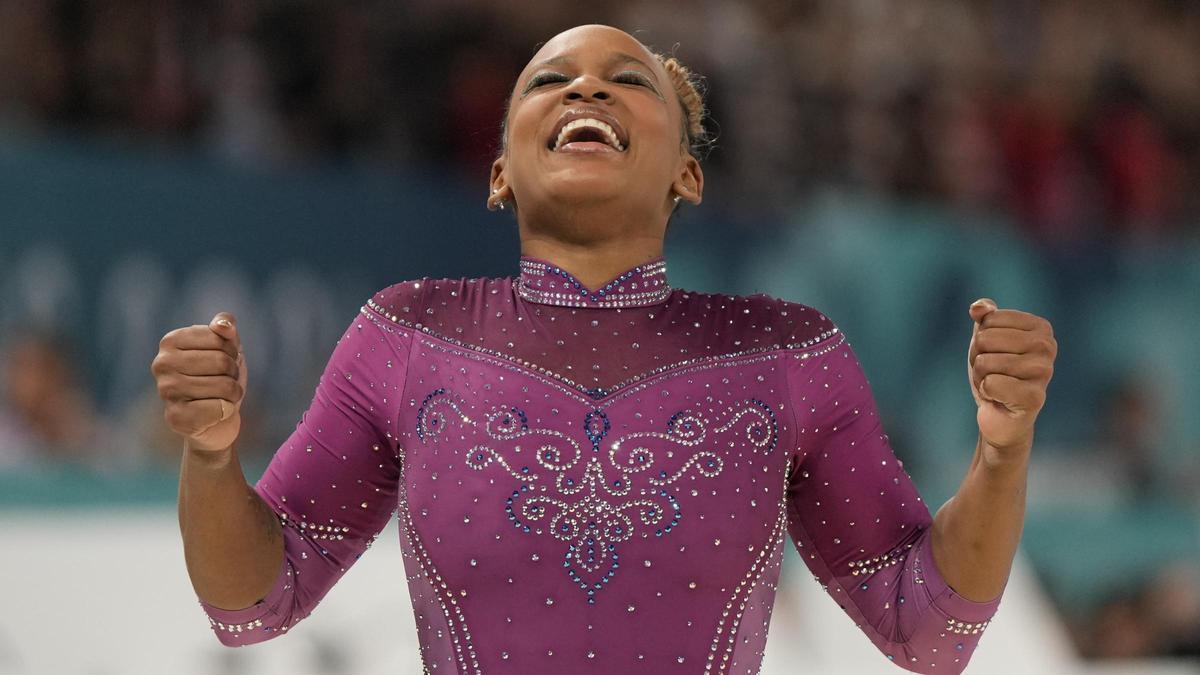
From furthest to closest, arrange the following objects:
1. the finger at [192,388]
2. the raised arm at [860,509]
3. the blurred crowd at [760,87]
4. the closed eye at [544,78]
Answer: the blurred crowd at [760,87], the closed eye at [544,78], the raised arm at [860,509], the finger at [192,388]

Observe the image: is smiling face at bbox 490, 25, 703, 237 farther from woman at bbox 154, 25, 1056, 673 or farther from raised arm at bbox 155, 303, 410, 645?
raised arm at bbox 155, 303, 410, 645

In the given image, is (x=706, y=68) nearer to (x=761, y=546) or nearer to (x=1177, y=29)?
(x=1177, y=29)

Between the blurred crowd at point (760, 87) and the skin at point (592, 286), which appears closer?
the skin at point (592, 286)

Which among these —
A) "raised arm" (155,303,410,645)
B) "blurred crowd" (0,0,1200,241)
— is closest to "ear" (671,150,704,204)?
"raised arm" (155,303,410,645)

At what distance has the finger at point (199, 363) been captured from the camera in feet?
4.65

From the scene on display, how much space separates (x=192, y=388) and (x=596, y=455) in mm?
393

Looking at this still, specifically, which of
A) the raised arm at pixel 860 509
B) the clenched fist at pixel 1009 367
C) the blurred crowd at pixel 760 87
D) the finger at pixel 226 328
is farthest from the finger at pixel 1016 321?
the blurred crowd at pixel 760 87

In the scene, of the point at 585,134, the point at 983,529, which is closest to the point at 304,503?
the point at 585,134

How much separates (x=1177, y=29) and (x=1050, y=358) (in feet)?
18.9

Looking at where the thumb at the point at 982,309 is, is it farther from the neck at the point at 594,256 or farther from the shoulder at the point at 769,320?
the neck at the point at 594,256

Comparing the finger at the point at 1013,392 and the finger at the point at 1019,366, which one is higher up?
the finger at the point at 1019,366

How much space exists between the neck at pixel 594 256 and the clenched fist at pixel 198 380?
1.32 ft

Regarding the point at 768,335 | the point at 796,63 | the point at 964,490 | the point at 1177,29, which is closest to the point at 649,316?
the point at 768,335

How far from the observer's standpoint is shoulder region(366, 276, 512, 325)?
5.43 feet
